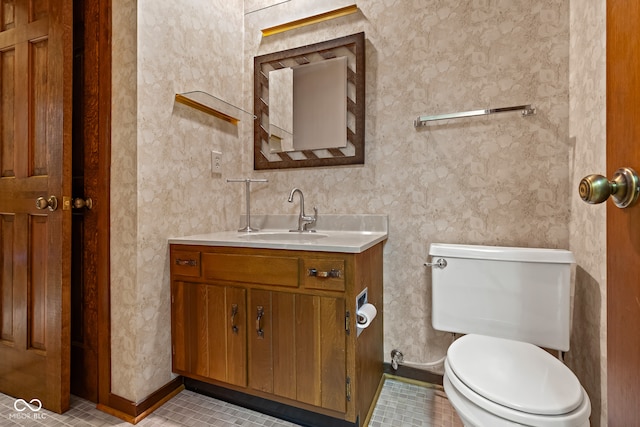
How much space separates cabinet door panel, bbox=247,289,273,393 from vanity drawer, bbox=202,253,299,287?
7cm

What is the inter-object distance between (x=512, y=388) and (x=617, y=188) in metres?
0.72

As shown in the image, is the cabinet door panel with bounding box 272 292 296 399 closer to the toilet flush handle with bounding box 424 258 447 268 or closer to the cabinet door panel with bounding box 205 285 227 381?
the cabinet door panel with bounding box 205 285 227 381

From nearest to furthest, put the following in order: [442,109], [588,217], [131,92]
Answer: [588,217]
[131,92]
[442,109]

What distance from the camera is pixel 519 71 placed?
1433 millimetres

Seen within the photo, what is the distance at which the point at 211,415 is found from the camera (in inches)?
54.4

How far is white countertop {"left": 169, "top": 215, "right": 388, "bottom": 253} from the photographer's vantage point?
4.03 ft

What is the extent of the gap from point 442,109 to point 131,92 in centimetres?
149

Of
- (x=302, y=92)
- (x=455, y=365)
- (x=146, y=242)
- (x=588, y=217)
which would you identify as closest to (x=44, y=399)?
(x=146, y=242)

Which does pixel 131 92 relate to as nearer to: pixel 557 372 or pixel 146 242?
pixel 146 242

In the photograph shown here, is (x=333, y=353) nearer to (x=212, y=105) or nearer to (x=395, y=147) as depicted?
(x=395, y=147)

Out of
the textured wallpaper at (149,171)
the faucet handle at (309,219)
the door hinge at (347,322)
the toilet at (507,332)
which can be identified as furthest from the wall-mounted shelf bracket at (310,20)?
the door hinge at (347,322)

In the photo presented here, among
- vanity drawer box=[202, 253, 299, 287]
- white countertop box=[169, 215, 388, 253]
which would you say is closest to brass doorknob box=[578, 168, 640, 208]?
white countertop box=[169, 215, 388, 253]

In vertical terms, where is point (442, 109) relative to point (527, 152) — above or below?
above

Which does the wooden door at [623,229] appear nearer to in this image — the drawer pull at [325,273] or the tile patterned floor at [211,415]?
the drawer pull at [325,273]
